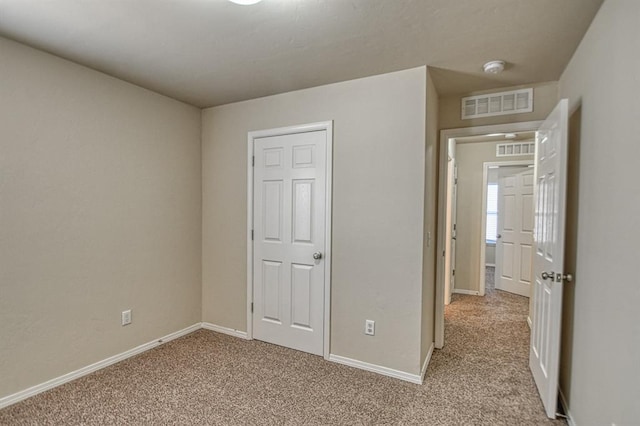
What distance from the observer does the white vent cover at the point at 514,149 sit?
4.88m

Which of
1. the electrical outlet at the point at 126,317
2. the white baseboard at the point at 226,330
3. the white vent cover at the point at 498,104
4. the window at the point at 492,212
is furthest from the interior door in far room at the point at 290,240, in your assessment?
the window at the point at 492,212

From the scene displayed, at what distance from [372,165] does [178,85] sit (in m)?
1.84

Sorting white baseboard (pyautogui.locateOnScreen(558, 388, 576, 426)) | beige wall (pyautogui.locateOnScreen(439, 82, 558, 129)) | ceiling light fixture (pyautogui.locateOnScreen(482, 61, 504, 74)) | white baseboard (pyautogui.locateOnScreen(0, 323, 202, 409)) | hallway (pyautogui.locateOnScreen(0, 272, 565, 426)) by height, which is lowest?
hallway (pyautogui.locateOnScreen(0, 272, 565, 426))

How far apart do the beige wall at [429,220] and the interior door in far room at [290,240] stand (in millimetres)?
857

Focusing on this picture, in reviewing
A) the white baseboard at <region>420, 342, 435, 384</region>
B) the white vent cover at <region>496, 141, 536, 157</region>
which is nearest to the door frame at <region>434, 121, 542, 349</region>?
the white baseboard at <region>420, 342, 435, 384</region>

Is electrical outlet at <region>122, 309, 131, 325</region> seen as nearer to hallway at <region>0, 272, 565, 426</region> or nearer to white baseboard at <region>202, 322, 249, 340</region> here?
hallway at <region>0, 272, 565, 426</region>

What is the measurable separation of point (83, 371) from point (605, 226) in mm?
3557

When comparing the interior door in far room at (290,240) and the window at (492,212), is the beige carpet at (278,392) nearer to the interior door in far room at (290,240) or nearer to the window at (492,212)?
the interior door in far room at (290,240)

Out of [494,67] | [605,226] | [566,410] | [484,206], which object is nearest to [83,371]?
[566,410]

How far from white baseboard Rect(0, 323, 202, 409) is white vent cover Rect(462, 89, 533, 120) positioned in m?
3.54

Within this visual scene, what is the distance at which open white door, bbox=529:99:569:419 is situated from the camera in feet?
6.38

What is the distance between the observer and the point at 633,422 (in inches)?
48.8

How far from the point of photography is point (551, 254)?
207 centimetres

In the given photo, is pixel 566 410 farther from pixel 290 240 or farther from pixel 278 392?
pixel 290 240
